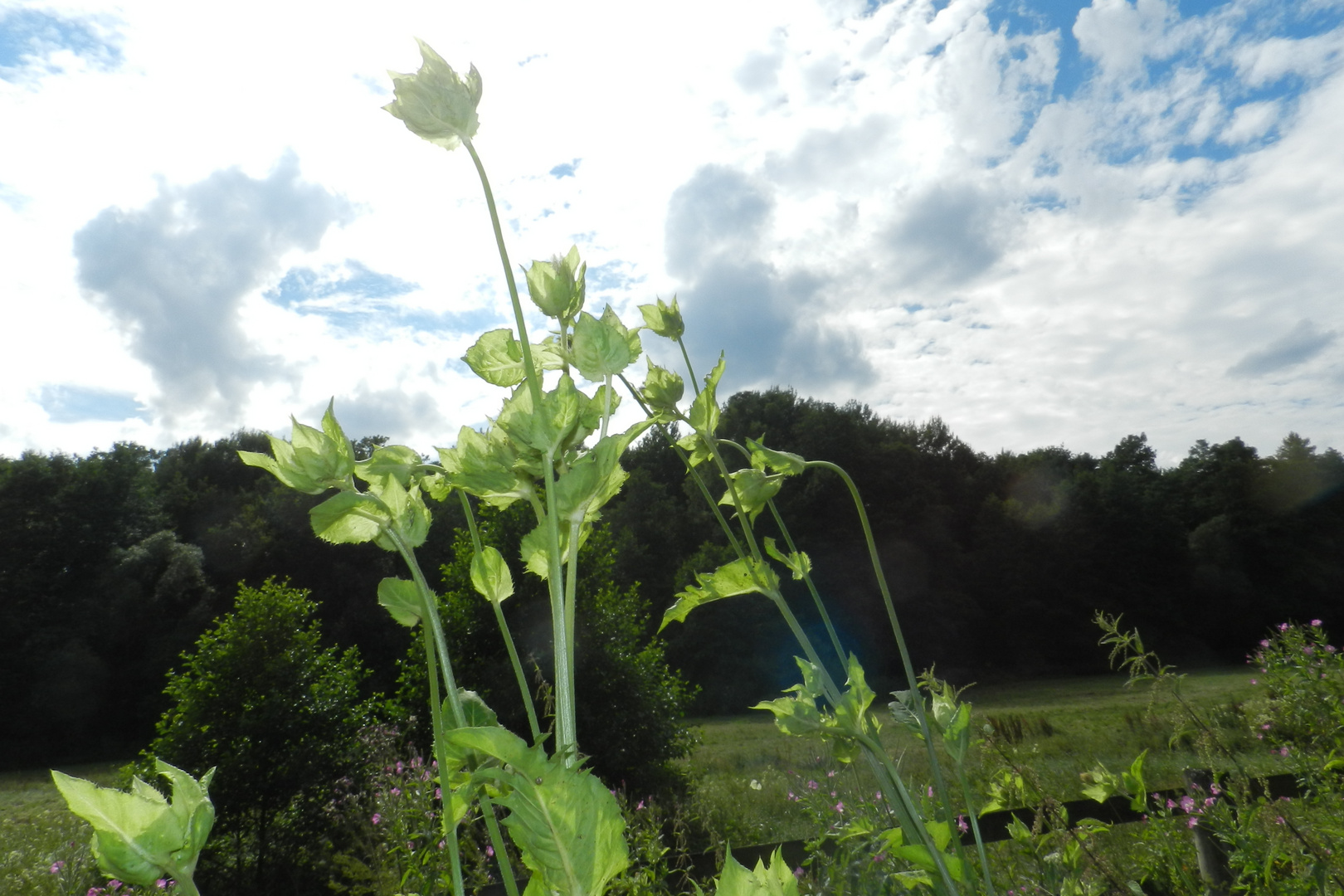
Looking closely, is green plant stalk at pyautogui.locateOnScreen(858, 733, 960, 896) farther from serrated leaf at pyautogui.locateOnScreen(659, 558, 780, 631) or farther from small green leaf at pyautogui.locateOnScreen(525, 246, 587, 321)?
small green leaf at pyautogui.locateOnScreen(525, 246, 587, 321)

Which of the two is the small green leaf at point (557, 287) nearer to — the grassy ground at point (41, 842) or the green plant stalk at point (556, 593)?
the green plant stalk at point (556, 593)

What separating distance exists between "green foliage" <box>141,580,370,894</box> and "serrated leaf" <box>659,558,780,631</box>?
6.05m

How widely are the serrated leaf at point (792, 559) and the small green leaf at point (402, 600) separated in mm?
324

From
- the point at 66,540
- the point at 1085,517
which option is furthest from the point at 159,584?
the point at 1085,517

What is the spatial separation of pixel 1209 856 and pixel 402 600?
7.52 ft

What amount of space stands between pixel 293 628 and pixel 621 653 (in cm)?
291

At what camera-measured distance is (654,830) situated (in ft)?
8.74

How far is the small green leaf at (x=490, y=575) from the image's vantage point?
51 cm

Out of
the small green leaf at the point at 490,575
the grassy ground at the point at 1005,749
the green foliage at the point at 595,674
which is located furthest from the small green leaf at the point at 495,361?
the green foliage at the point at 595,674

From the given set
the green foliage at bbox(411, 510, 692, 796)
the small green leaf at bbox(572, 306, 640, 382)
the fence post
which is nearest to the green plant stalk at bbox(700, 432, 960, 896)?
the small green leaf at bbox(572, 306, 640, 382)

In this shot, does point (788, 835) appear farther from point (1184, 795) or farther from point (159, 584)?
point (159, 584)

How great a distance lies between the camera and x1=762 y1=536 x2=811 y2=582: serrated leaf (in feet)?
2.31

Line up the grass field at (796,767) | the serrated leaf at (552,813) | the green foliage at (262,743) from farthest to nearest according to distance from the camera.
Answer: the green foliage at (262,743) → the grass field at (796,767) → the serrated leaf at (552,813)

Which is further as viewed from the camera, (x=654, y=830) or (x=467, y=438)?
(x=654, y=830)
